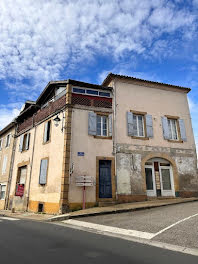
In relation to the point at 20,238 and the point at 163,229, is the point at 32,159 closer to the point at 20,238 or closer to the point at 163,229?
the point at 20,238

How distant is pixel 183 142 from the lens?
13172mm

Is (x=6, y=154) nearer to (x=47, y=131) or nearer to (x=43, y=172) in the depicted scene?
(x=47, y=131)

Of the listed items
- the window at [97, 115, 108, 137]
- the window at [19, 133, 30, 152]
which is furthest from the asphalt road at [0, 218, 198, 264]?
the window at [19, 133, 30, 152]

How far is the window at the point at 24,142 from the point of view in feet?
48.4

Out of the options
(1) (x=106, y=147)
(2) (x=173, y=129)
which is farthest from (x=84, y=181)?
(2) (x=173, y=129)

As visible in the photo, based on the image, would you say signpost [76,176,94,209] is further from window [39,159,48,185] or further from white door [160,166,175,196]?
white door [160,166,175,196]

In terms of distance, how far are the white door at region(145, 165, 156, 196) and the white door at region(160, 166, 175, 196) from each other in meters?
0.58

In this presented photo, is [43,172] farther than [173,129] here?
No

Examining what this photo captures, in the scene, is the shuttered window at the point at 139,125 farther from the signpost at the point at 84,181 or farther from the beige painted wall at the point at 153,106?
the signpost at the point at 84,181

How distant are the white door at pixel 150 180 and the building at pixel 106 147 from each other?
0.19 ft

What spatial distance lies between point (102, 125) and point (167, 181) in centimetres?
535

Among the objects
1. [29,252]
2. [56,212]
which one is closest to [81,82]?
[56,212]

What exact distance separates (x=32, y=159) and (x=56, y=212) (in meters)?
4.85

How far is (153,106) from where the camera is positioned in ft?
44.1
